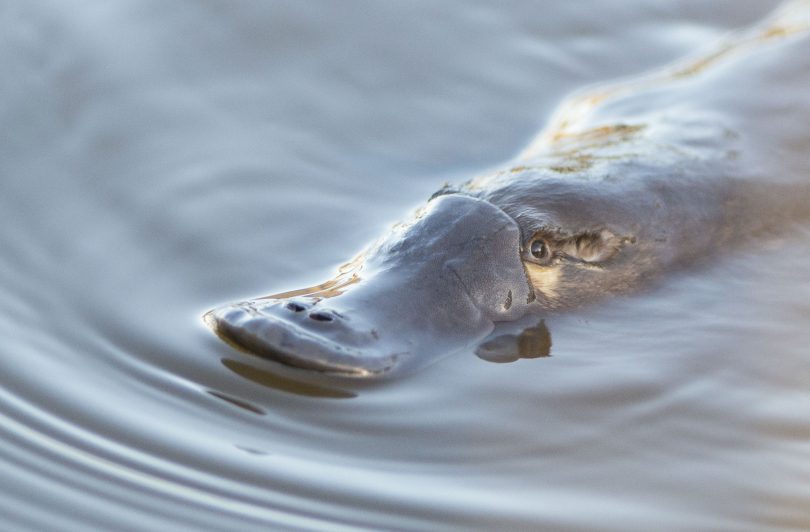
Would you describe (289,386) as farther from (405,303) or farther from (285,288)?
(285,288)

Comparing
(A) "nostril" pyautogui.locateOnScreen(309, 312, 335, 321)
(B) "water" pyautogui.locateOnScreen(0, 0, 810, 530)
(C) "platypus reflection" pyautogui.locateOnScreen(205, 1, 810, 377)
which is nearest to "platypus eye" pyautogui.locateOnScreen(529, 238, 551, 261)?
(C) "platypus reflection" pyautogui.locateOnScreen(205, 1, 810, 377)

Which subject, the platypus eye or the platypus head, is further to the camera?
the platypus eye

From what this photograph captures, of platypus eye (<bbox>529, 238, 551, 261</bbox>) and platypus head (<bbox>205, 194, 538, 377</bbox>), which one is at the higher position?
platypus eye (<bbox>529, 238, 551, 261</bbox>)

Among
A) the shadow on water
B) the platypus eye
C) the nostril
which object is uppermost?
the platypus eye

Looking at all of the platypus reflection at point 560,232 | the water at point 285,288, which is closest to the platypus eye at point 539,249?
the platypus reflection at point 560,232

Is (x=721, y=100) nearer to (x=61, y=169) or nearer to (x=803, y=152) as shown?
(x=803, y=152)

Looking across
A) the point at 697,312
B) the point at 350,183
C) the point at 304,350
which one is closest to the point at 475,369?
the point at 304,350

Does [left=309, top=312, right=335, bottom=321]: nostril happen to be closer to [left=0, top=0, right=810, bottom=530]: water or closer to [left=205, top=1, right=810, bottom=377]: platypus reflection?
[left=205, top=1, right=810, bottom=377]: platypus reflection

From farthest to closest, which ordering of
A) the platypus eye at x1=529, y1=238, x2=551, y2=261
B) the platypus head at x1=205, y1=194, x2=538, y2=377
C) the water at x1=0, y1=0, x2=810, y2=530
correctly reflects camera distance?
the platypus eye at x1=529, y1=238, x2=551, y2=261 → the platypus head at x1=205, y1=194, x2=538, y2=377 → the water at x1=0, y1=0, x2=810, y2=530

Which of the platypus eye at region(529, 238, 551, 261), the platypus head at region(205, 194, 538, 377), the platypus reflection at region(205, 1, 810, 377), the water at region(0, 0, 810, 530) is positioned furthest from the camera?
the platypus eye at region(529, 238, 551, 261)
